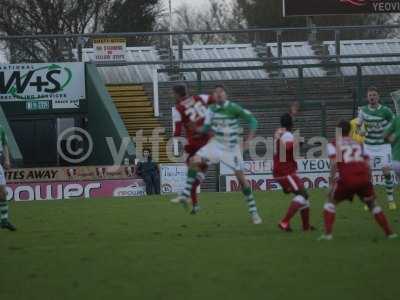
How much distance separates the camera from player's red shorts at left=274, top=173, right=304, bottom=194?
55.8 ft

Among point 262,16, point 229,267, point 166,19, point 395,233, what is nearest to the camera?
point 229,267

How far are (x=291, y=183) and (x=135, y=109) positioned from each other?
82.9ft

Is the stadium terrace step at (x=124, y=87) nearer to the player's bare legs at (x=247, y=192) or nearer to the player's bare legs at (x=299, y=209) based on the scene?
the player's bare legs at (x=247, y=192)

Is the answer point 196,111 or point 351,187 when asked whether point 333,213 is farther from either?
point 196,111

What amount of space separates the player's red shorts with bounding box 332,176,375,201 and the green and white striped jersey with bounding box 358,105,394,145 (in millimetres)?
7563

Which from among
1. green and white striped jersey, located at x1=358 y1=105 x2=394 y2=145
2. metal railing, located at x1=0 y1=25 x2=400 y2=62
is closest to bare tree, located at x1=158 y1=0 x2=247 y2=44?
metal railing, located at x1=0 y1=25 x2=400 y2=62

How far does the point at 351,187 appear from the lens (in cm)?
1464

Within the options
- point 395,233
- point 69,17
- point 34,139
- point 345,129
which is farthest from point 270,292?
point 69,17

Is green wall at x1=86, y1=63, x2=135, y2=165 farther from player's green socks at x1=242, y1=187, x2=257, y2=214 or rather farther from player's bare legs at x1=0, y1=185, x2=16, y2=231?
player's green socks at x1=242, y1=187, x2=257, y2=214

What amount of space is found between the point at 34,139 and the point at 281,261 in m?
30.0

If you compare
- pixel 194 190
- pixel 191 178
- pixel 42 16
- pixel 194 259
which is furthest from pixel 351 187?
pixel 42 16

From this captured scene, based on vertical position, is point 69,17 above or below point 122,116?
above

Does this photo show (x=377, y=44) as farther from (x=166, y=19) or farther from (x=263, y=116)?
(x=166, y=19)

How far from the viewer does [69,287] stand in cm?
1168
